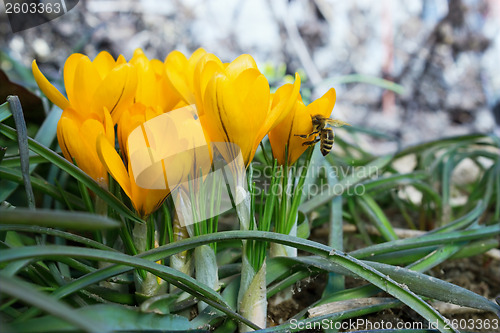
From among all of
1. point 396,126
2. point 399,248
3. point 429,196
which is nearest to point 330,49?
point 396,126

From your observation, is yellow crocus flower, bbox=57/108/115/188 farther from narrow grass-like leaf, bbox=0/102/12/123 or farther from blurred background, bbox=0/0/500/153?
blurred background, bbox=0/0/500/153

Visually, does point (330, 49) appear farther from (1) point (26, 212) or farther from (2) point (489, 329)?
(1) point (26, 212)

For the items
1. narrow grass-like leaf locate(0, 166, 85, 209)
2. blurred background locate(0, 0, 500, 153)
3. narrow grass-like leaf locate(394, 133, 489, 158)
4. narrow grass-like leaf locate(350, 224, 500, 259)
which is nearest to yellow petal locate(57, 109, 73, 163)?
narrow grass-like leaf locate(0, 166, 85, 209)

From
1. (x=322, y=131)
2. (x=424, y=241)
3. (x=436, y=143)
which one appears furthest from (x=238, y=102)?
(x=436, y=143)

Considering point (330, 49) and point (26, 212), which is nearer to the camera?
point (26, 212)

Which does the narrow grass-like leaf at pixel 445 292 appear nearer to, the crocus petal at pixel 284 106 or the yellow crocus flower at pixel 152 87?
the crocus petal at pixel 284 106

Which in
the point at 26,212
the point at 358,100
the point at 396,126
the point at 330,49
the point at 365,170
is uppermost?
the point at 330,49

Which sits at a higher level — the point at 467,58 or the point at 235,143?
the point at 467,58
